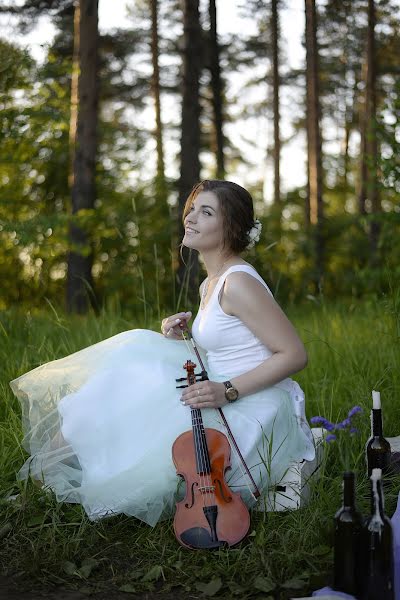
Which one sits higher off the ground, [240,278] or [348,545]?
[240,278]

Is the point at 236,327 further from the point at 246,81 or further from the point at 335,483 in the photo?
the point at 246,81

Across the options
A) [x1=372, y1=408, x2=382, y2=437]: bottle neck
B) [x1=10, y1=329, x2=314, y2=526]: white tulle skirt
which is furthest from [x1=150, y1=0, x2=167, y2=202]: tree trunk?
[x1=372, y1=408, x2=382, y2=437]: bottle neck

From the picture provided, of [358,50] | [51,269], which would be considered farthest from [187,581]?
[358,50]

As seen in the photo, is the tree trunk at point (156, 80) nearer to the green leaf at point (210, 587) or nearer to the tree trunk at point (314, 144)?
the tree trunk at point (314, 144)

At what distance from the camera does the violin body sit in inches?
116

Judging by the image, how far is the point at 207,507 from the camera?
2.94 metres

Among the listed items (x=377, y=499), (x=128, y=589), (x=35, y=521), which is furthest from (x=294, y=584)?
(x=35, y=521)

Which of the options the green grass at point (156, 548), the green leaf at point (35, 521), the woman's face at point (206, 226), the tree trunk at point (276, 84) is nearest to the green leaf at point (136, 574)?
the green grass at point (156, 548)

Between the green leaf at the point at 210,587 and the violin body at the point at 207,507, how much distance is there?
16 centimetres

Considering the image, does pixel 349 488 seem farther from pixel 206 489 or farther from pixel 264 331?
pixel 264 331

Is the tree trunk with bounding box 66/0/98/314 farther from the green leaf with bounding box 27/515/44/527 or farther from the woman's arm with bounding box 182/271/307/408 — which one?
the woman's arm with bounding box 182/271/307/408

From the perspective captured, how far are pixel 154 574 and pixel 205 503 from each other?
325 millimetres

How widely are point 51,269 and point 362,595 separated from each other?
1090 centimetres

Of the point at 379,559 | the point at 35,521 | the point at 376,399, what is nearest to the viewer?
the point at 379,559
